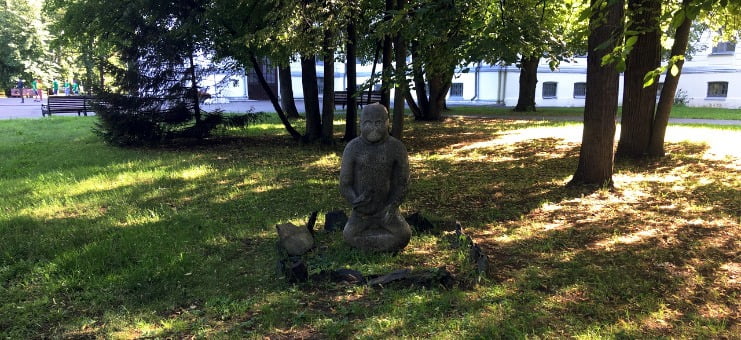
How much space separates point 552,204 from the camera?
22.7 feet

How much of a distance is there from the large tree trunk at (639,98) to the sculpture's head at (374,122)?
20.3 feet

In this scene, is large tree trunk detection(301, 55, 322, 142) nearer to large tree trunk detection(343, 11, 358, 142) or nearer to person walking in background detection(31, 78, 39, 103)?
large tree trunk detection(343, 11, 358, 142)

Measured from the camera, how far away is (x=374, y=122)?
4781 millimetres

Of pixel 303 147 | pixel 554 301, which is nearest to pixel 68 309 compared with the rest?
pixel 554 301

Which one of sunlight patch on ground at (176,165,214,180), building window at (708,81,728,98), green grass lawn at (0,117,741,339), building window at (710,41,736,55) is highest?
building window at (710,41,736,55)

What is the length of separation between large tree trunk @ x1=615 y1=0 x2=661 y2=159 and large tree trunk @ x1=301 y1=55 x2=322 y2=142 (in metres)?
6.93

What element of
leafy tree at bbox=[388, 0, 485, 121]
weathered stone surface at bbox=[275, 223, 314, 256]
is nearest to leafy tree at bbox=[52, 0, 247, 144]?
leafy tree at bbox=[388, 0, 485, 121]

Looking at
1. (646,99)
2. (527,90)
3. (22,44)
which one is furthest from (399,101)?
(22,44)

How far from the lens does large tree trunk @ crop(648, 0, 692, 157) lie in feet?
30.0

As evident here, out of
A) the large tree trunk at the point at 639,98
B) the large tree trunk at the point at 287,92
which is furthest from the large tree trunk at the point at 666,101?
the large tree trunk at the point at 287,92

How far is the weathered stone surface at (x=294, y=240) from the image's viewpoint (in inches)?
197

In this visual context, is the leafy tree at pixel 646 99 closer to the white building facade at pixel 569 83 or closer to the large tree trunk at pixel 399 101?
the large tree trunk at pixel 399 101

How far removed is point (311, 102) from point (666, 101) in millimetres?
7734

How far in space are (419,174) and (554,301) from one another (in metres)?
5.46
